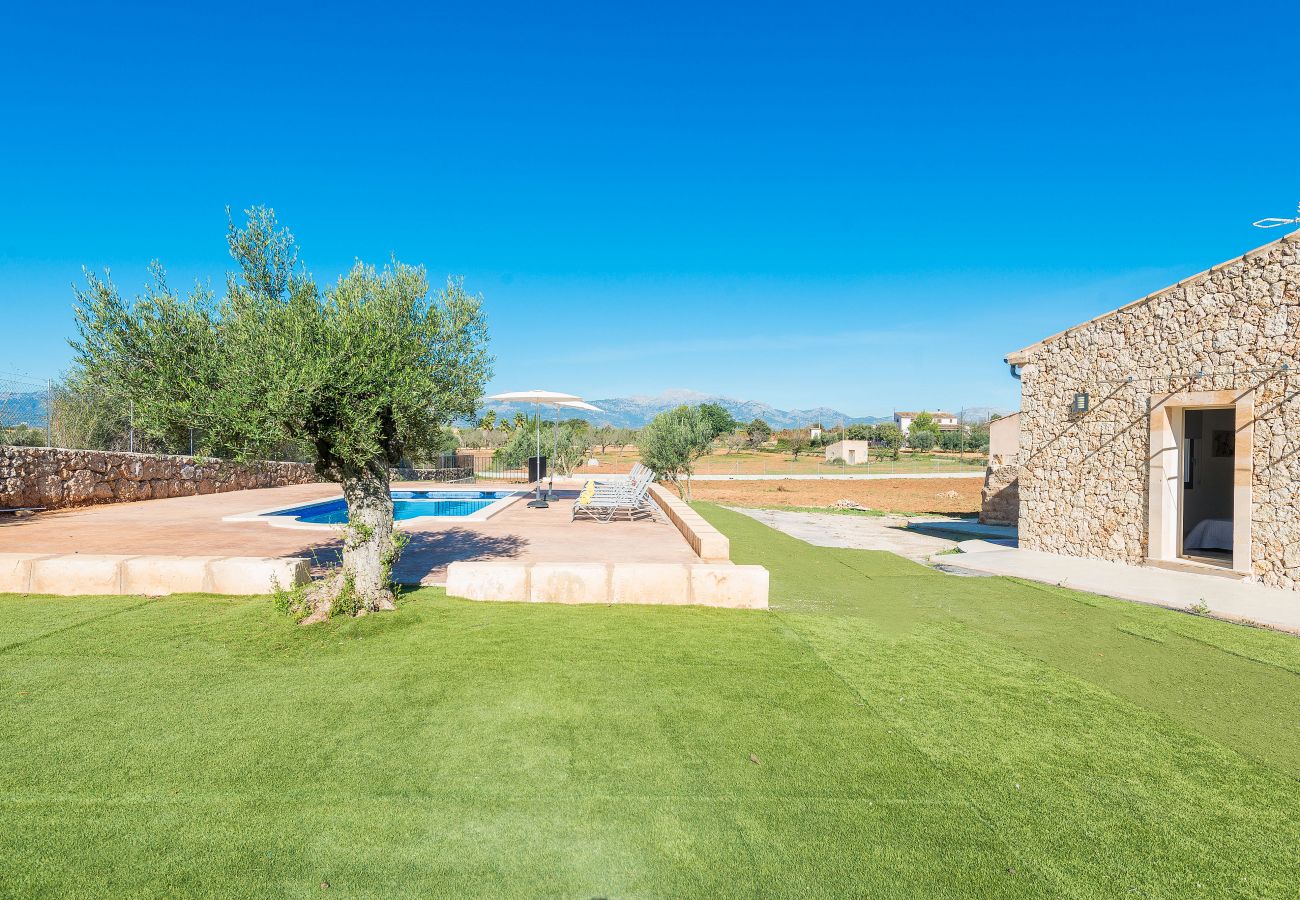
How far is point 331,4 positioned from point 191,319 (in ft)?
41.5

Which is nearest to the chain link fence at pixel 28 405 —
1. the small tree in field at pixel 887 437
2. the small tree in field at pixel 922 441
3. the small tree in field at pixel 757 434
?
the small tree in field at pixel 887 437

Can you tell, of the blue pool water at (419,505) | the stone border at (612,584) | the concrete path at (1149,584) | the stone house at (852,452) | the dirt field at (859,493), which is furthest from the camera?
the stone house at (852,452)

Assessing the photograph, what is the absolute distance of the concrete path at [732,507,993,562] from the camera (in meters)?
11.6

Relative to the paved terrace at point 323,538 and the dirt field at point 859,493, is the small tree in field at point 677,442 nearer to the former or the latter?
the dirt field at point 859,493

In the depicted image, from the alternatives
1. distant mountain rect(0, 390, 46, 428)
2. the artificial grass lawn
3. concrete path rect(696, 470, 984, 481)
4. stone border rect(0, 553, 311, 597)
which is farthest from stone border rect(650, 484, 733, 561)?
concrete path rect(696, 470, 984, 481)

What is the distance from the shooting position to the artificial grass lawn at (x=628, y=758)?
2533 mm

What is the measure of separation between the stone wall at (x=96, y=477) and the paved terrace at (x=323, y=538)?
70 cm

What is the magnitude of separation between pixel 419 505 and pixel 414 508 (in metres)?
0.58

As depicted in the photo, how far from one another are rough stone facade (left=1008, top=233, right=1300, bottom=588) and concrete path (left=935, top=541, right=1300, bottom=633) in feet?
1.38

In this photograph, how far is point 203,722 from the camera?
364 cm

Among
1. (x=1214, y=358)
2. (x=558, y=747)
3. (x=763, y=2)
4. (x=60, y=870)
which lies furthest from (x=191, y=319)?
(x=763, y=2)

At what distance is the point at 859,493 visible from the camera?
31.5 meters

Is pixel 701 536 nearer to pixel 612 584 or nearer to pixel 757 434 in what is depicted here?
pixel 612 584

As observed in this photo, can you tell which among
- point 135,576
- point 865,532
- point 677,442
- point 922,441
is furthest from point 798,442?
point 135,576
